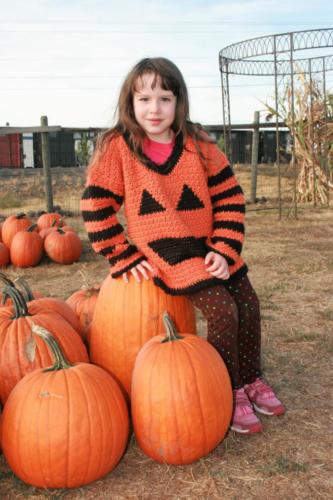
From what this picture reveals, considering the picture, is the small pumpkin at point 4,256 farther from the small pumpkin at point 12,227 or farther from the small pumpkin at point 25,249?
the small pumpkin at point 12,227

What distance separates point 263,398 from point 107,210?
1215 mm

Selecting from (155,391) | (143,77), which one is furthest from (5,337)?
(143,77)

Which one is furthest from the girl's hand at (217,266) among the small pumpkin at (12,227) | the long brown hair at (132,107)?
the small pumpkin at (12,227)

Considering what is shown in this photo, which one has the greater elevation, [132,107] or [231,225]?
[132,107]

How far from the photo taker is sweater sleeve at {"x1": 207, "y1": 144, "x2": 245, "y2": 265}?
2756 millimetres

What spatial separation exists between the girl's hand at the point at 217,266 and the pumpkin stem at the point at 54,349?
2.59ft

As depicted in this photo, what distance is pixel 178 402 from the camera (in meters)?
2.28

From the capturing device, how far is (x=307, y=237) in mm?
7914

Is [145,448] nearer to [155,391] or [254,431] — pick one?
[155,391]

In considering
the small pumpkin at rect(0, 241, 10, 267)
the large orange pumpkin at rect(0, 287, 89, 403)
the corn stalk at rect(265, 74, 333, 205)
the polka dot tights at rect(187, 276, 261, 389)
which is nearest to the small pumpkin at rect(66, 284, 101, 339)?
the large orange pumpkin at rect(0, 287, 89, 403)

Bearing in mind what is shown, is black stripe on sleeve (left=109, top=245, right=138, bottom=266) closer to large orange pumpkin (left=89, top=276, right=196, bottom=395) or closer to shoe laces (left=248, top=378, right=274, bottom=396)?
large orange pumpkin (left=89, top=276, right=196, bottom=395)

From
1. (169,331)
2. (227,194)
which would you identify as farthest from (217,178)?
(169,331)

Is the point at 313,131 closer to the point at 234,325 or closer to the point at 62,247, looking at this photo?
the point at 62,247

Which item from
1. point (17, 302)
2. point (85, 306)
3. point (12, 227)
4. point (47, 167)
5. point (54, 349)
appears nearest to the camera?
point (54, 349)
